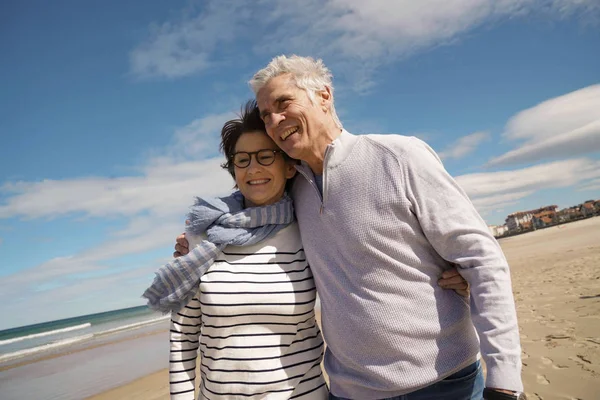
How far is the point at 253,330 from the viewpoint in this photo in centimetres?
192

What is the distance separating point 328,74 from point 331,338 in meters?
1.38

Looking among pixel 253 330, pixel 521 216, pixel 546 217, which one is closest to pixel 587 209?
pixel 546 217

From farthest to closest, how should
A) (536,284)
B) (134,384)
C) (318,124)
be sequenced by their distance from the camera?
1. (536,284)
2. (134,384)
3. (318,124)

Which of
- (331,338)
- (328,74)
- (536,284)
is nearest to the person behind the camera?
(331,338)

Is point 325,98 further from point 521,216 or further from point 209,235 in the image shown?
point 521,216

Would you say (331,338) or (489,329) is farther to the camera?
(331,338)

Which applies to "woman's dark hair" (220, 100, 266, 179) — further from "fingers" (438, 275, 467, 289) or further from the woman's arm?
"fingers" (438, 275, 467, 289)

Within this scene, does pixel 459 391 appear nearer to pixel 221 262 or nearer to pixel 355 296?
pixel 355 296

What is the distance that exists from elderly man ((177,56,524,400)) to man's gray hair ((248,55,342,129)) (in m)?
0.35

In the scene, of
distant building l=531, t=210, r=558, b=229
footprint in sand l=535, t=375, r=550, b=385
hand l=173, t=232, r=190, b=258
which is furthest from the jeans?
distant building l=531, t=210, r=558, b=229

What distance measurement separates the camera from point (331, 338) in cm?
186

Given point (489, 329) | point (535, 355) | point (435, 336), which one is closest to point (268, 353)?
point (435, 336)

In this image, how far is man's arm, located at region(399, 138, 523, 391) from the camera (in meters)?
1.45

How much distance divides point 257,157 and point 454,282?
1188mm
